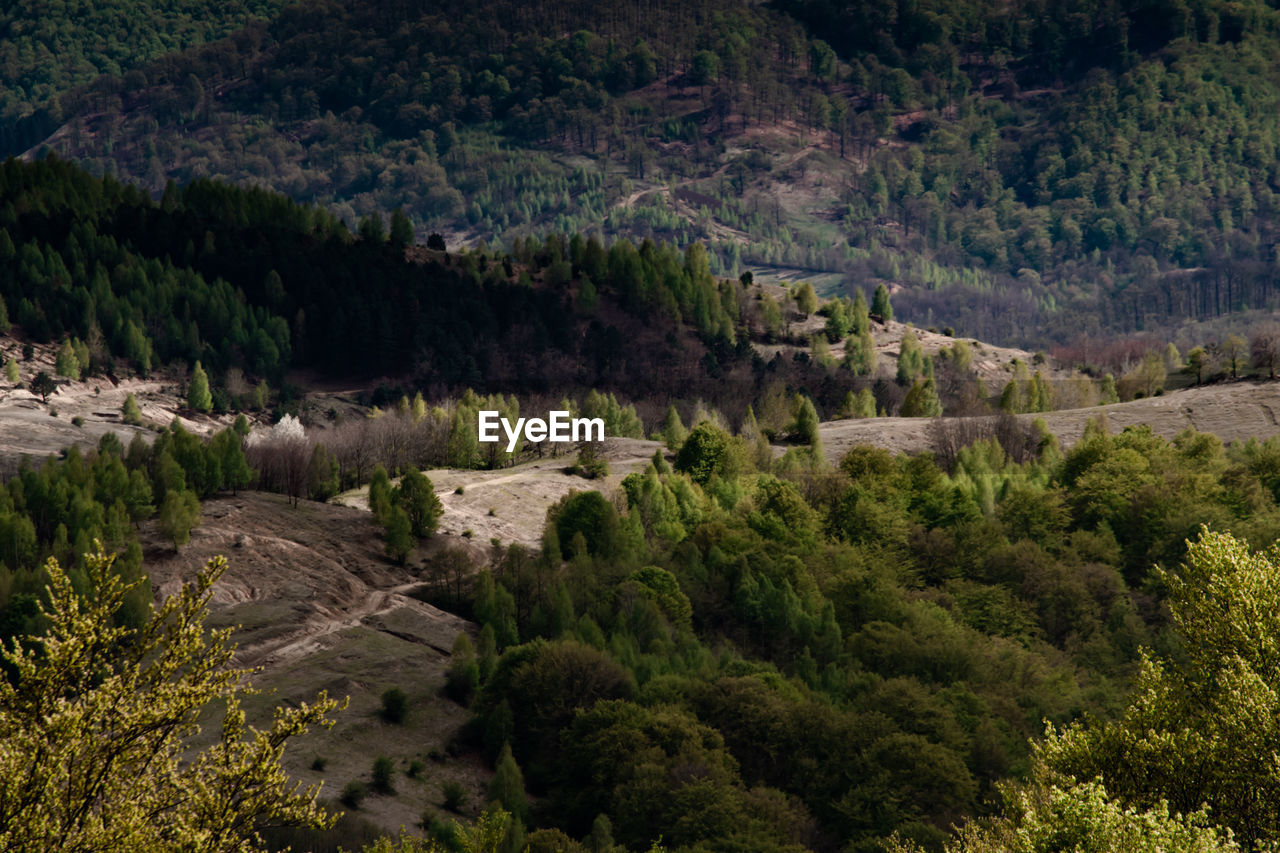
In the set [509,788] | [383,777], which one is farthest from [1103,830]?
[383,777]

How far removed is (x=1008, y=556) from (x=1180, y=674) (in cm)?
13109

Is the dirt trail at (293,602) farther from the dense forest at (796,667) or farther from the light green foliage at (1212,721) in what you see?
the light green foliage at (1212,721)

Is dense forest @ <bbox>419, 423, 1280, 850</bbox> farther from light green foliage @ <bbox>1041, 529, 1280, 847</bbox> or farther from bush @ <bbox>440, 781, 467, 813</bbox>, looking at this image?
light green foliage @ <bbox>1041, 529, 1280, 847</bbox>

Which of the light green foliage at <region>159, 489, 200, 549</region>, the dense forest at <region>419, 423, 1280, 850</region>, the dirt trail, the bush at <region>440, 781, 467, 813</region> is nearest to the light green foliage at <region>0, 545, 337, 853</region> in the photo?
the dense forest at <region>419, 423, 1280, 850</region>

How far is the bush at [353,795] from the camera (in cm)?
13225

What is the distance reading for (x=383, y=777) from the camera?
138 m

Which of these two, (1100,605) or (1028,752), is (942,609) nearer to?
(1100,605)

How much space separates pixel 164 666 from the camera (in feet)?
112

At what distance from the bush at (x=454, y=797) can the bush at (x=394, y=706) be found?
57.1 feet

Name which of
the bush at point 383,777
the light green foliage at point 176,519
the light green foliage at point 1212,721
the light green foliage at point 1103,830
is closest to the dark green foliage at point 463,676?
the bush at point 383,777

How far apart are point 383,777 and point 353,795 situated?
5.27 meters

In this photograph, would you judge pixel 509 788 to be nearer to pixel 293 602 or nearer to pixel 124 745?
pixel 293 602

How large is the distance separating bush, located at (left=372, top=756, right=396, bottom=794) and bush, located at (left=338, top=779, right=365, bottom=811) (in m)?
2.15

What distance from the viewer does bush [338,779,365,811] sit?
13225 cm
